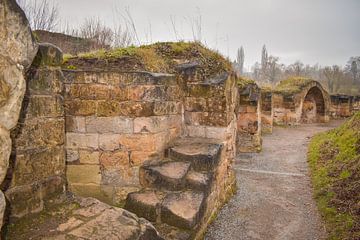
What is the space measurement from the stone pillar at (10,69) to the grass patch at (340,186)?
12.6 feet

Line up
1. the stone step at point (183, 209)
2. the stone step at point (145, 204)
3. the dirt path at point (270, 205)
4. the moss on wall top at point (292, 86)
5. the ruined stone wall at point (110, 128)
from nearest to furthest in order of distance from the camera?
the stone step at point (183, 209) → the stone step at point (145, 204) → the ruined stone wall at point (110, 128) → the dirt path at point (270, 205) → the moss on wall top at point (292, 86)

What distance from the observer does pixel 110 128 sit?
3.72 m

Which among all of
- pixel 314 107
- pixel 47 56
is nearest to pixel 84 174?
pixel 47 56

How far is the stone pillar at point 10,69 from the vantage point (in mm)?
1466

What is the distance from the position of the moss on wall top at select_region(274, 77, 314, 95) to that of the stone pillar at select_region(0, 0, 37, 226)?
609 inches

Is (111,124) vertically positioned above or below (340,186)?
above

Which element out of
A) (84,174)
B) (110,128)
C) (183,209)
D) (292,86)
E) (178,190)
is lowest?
(183,209)

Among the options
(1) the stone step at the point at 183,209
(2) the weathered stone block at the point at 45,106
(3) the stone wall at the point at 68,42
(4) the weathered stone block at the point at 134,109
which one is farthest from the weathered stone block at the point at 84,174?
(3) the stone wall at the point at 68,42

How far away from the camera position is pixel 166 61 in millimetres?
4777

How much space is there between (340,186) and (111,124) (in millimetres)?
4085

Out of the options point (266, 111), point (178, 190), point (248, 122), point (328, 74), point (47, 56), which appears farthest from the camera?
point (328, 74)

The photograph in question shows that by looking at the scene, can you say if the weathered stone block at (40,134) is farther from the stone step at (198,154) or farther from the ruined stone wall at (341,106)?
the ruined stone wall at (341,106)

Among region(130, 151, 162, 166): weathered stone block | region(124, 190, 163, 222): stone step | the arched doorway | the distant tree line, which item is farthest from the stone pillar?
the distant tree line

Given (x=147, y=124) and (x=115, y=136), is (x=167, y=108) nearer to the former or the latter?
(x=147, y=124)
